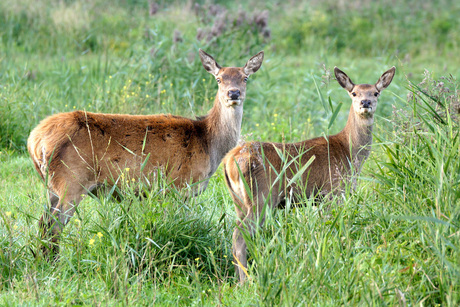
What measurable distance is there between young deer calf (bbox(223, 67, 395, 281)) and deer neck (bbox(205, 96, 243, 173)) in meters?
0.75

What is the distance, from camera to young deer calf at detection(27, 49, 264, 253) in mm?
4676

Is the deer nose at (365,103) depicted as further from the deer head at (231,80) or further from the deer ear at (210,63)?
the deer ear at (210,63)

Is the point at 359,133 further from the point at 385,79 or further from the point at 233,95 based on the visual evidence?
the point at 233,95

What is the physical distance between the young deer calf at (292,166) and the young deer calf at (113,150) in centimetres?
40

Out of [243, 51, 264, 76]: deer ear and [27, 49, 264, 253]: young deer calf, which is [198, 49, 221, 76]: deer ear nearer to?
[243, 51, 264, 76]: deer ear

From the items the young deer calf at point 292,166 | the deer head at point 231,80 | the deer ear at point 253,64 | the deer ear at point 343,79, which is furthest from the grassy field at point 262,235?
the deer ear at point 253,64

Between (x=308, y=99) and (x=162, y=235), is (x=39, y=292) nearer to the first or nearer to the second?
(x=162, y=235)

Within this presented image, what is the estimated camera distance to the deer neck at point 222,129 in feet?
18.4

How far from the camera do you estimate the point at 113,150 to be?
4914 millimetres

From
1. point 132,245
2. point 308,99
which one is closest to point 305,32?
point 308,99

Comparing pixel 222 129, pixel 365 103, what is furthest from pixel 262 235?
pixel 365 103

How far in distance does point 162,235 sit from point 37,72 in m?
6.64

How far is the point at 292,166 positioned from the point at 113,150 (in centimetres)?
154

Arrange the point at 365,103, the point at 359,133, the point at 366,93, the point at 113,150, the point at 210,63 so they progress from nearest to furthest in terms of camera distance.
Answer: the point at 113,150, the point at 365,103, the point at 366,93, the point at 359,133, the point at 210,63
